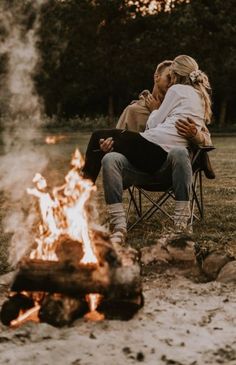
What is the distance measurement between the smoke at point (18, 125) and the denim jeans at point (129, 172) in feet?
2.72

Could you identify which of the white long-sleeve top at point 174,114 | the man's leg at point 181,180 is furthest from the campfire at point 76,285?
the white long-sleeve top at point 174,114

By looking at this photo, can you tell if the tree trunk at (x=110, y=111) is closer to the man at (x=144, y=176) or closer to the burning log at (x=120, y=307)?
the man at (x=144, y=176)

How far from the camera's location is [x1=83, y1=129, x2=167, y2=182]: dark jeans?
16.0 feet

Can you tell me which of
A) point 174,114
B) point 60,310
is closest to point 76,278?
point 60,310

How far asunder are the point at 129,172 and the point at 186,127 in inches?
23.8

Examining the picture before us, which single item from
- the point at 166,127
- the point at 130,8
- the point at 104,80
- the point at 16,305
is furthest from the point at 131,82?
the point at 16,305

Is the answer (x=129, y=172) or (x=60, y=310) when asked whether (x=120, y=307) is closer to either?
(x=60, y=310)

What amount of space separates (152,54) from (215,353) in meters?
25.8

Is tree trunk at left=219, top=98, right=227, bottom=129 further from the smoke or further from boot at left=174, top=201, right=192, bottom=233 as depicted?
boot at left=174, top=201, right=192, bottom=233

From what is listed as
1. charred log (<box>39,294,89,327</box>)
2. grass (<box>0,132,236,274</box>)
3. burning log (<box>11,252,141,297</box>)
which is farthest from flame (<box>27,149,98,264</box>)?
grass (<box>0,132,236,274</box>)

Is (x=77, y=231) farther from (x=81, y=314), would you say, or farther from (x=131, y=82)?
(x=131, y=82)

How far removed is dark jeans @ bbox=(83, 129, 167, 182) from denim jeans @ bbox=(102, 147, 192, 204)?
0.06 meters

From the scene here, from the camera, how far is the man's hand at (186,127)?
4.85 meters

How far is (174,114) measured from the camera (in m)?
4.94
